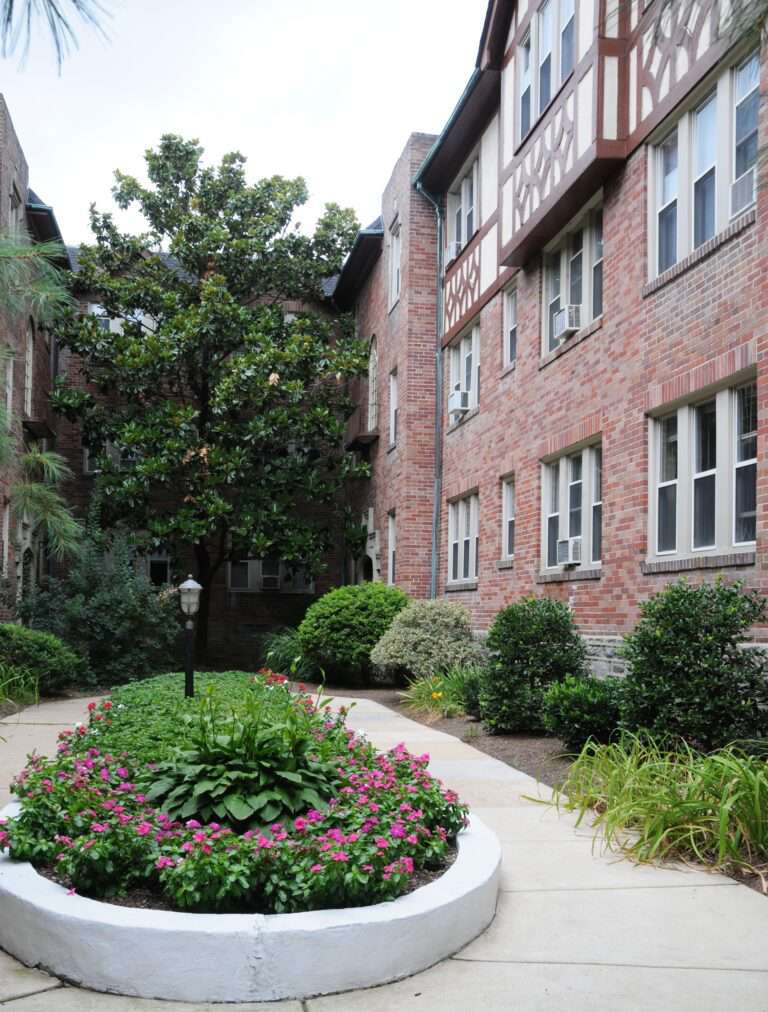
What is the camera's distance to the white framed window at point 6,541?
Result: 57.5 ft

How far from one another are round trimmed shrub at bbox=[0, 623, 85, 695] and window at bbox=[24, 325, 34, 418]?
5477mm

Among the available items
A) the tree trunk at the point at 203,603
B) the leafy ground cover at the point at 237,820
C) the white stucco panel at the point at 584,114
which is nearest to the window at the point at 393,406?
the tree trunk at the point at 203,603

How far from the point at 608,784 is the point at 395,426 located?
47.8 ft

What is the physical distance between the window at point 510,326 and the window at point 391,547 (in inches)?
215

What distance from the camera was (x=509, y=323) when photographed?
15938 millimetres

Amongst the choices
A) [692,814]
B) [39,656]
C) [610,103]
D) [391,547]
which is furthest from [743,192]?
[391,547]

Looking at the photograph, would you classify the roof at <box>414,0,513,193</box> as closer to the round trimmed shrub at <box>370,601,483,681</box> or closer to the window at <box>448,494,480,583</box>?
the window at <box>448,494,480,583</box>

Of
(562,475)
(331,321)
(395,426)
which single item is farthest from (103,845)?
(331,321)

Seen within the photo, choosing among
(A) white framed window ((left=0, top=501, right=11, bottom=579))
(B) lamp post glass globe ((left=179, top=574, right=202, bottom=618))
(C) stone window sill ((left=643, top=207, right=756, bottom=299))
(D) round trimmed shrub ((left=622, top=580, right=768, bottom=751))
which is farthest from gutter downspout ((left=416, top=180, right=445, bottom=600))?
(D) round trimmed shrub ((left=622, top=580, right=768, bottom=751))

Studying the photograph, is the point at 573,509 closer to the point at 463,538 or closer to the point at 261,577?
the point at 463,538

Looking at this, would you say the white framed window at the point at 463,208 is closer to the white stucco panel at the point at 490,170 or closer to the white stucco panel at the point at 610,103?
the white stucco panel at the point at 490,170

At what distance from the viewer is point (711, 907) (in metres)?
5.11

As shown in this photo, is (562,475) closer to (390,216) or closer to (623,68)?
(623,68)

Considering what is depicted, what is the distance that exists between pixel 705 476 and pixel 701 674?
8.32 ft
